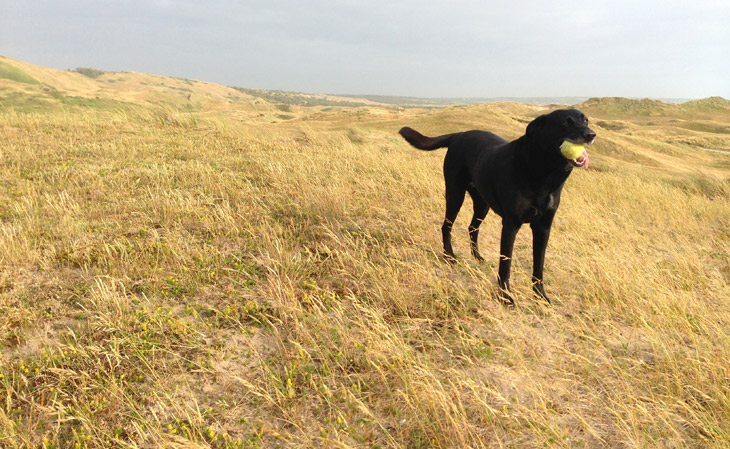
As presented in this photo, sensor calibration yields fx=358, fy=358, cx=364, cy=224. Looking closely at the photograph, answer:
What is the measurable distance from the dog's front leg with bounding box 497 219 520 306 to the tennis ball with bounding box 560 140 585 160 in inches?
31.8

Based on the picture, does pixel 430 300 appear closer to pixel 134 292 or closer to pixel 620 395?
pixel 620 395

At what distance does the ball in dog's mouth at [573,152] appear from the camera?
2764mm

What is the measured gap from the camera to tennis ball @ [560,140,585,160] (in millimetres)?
2762

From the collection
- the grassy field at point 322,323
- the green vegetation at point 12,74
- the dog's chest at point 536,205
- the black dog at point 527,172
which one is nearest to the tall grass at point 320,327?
the grassy field at point 322,323

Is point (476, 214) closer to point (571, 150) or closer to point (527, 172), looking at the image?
point (527, 172)

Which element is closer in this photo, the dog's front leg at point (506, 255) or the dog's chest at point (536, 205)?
the dog's chest at point (536, 205)

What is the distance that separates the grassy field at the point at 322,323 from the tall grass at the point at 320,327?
2 cm

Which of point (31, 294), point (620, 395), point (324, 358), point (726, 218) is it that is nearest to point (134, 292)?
point (31, 294)

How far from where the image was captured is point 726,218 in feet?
25.2

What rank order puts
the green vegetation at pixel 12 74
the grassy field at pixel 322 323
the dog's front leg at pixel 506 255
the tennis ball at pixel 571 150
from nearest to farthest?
the grassy field at pixel 322 323 < the tennis ball at pixel 571 150 < the dog's front leg at pixel 506 255 < the green vegetation at pixel 12 74

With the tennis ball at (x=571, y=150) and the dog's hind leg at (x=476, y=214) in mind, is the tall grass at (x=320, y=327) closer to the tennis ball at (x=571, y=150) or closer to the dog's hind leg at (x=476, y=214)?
the dog's hind leg at (x=476, y=214)

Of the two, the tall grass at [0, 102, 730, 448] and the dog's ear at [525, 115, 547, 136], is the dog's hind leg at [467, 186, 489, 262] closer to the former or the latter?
the tall grass at [0, 102, 730, 448]

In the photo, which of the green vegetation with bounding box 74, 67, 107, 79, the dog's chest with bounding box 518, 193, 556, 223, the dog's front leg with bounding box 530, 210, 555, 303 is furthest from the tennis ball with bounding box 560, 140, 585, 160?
the green vegetation with bounding box 74, 67, 107, 79

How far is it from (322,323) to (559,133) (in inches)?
98.8
